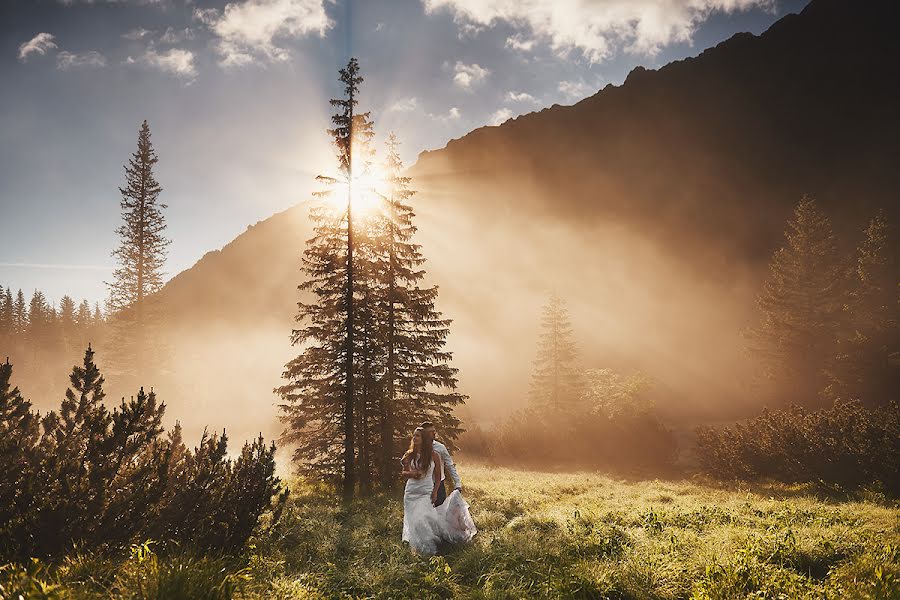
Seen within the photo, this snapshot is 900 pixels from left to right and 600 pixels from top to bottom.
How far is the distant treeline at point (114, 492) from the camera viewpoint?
5387mm

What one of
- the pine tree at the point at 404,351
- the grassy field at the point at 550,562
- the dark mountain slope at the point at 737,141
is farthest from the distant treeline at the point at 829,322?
the dark mountain slope at the point at 737,141

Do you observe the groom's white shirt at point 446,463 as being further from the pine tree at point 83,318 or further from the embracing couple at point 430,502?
the pine tree at point 83,318

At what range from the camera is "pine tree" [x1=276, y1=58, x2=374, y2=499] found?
13711mm

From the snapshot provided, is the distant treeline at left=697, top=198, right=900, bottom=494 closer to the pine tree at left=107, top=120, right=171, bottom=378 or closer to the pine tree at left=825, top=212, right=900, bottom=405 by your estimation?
the pine tree at left=825, top=212, right=900, bottom=405

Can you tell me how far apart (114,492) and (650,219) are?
10958 cm

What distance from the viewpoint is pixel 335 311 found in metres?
14.2

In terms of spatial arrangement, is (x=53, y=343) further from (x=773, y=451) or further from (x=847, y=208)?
(x=847, y=208)

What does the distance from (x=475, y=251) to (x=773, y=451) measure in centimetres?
9996

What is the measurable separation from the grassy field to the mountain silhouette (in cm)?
3527

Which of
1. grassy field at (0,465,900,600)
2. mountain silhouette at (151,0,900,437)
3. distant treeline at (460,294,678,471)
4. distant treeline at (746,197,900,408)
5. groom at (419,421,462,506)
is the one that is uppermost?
mountain silhouette at (151,0,900,437)

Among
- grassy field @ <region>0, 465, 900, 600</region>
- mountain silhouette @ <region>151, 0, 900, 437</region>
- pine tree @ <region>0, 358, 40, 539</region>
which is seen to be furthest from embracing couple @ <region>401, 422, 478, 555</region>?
mountain silhouette @ <region>151, 0, 900, 437</region>

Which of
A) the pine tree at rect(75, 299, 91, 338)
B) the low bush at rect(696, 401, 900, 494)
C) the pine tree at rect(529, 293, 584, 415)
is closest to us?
the low bush at rect(696, 401, 900, 494)

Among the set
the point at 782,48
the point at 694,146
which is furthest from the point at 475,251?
the point at 782,48

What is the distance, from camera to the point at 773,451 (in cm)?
1719
